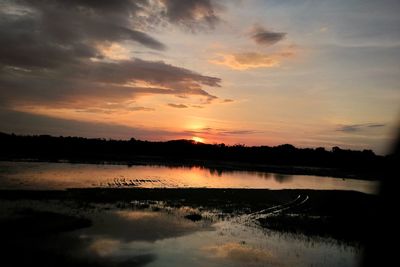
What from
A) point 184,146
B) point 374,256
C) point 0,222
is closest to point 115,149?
point 184,146

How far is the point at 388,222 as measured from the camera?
2.48 metres

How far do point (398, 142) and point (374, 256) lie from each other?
2.45 feet

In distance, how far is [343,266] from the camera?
20.9 meters

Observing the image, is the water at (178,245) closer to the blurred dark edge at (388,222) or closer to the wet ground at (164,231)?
the wet ground at (164,231)

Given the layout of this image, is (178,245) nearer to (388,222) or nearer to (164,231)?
(164,231)

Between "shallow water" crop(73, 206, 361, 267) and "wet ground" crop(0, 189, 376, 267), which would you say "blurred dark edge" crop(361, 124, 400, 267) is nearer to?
"wet ground" crop(0, 189, 376, 267)

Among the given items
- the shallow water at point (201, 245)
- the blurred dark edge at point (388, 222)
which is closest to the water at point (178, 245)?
the shallow water at point (201, 245)

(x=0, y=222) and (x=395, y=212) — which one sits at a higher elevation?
(x=395, y=212)

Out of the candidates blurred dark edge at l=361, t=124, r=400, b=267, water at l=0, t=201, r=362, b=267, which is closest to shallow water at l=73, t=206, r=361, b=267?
water at l=0, t=201, r=362, b=267

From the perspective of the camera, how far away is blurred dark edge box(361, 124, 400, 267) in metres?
2.38

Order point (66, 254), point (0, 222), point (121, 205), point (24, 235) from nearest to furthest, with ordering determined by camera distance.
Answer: point (66, 254) < point (24, 235) < point (0, 222) < point (121, 205)

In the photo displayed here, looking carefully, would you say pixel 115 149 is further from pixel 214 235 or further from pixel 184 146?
pixel 214 235

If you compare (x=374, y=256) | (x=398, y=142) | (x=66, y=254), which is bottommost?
(x=66, y=254)

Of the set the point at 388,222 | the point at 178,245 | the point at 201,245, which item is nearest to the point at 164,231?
the point at 178,245
